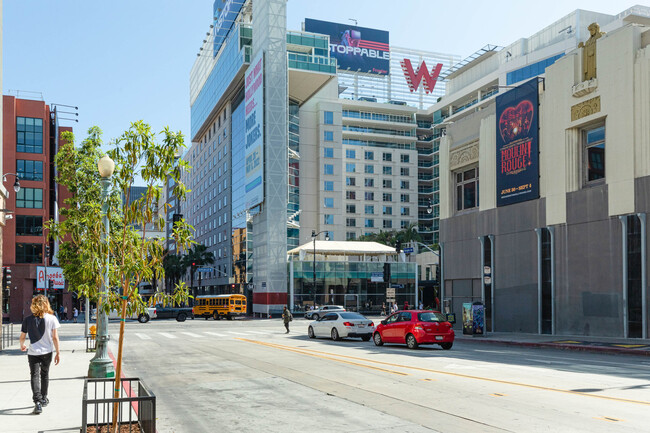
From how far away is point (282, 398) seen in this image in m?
12.6

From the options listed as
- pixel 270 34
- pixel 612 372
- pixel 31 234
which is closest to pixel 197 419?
pixel 612 372

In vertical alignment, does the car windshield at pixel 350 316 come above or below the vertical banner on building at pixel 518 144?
below

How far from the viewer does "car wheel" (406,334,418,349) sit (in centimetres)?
2444

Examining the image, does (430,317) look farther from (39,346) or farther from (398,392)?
(39,346)

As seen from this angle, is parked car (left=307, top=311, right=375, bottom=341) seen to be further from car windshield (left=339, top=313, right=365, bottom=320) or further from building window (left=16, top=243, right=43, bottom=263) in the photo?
building window (left=16, top=243, right=43, bottom=263)

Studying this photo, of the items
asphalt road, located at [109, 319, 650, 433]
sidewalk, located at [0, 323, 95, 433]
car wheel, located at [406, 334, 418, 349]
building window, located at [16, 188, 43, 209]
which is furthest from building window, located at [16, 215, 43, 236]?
car wheel, located at [406, 334, 418, 349]

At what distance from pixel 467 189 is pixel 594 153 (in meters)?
10.8

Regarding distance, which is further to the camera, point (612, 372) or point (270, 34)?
point (270, 34)

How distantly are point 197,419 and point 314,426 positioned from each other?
2267 mm

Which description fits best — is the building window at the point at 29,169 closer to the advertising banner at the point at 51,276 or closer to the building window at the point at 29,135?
the building window at the point at 29,135

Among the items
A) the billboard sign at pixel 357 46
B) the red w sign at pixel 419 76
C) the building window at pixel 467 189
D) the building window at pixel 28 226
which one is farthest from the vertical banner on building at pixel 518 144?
the red w sign at pixel 419 76

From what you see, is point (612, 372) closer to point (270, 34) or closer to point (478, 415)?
point (478, 415)

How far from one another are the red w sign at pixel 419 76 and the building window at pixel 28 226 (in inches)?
3062

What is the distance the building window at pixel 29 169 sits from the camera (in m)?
67.4
